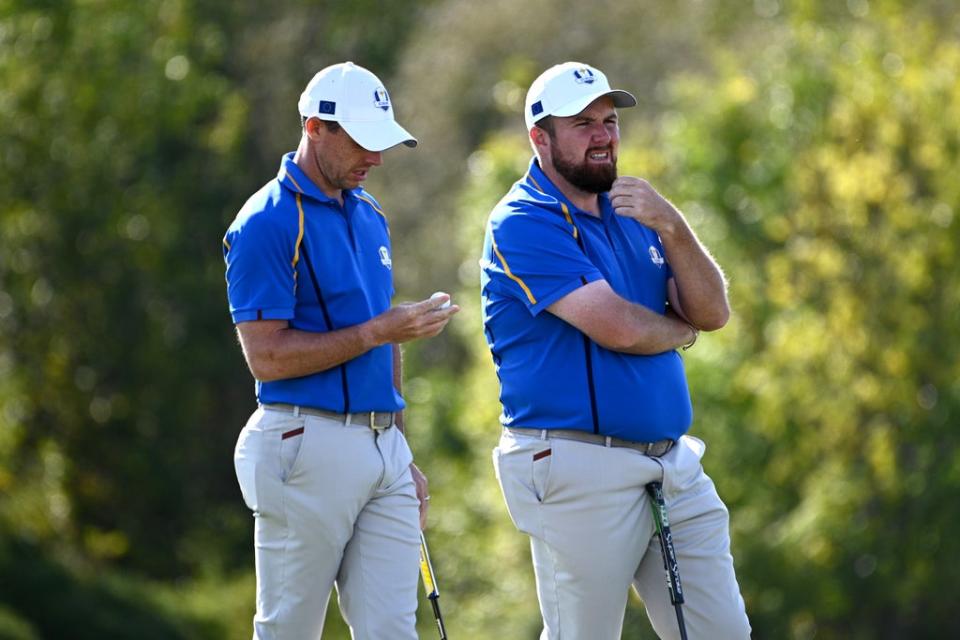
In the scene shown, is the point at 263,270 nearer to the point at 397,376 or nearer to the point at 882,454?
the point at 397,376

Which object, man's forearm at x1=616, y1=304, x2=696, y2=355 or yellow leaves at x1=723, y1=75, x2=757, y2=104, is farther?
yellow leaves at x1=723, y1=75, x2=757, y2=104

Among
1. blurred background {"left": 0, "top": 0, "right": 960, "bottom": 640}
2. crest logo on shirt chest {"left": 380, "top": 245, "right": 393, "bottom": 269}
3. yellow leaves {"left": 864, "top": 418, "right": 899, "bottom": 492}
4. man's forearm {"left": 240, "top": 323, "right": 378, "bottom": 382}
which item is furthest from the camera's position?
blurred background {"left": 0, "top": 0, "right": 960, "bottom": 640}

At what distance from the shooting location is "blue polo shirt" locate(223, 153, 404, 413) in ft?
17.9

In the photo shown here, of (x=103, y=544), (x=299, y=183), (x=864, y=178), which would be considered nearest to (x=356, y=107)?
(x=299, y=183)

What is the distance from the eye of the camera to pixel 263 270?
5445 millimetres

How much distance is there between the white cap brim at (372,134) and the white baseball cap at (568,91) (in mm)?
461

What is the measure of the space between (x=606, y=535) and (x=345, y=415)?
885mm

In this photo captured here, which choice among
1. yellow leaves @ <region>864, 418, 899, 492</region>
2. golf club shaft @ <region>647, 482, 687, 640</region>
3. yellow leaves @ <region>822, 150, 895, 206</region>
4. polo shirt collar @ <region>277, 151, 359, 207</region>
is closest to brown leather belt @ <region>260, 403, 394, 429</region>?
polo shirt collar @ <region>277, 151, 359, 207</region>

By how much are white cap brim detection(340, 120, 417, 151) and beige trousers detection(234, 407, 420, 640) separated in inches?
33.8

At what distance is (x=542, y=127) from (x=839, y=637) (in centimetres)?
1208

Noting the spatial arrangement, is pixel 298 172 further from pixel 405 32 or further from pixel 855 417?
pixel 405 32

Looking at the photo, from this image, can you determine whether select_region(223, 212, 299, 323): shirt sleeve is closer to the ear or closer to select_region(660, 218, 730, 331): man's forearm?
the ear

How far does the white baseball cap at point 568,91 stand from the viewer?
18.4ft

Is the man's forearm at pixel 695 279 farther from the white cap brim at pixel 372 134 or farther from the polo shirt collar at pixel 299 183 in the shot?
the polo shirt collar at pixel 299 183
